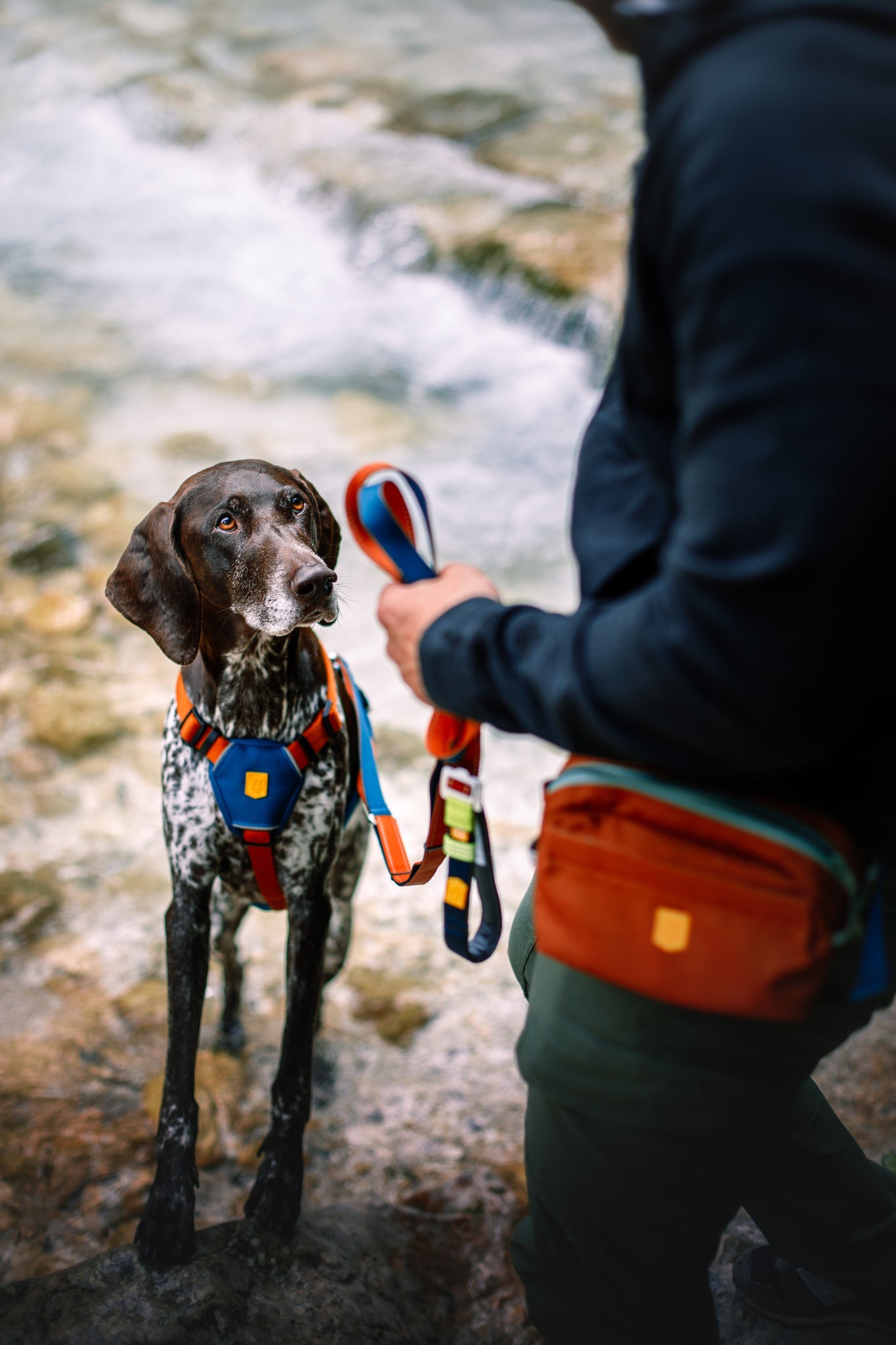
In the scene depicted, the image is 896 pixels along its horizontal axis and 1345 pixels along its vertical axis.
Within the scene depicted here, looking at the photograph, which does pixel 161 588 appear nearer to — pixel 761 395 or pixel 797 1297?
pixel 761 395

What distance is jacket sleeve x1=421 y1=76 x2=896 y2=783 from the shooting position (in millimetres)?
846

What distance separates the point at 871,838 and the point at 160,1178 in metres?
1.55

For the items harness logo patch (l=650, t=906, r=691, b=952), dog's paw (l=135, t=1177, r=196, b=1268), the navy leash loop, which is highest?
harness logo patch (l=650, t=906, r=691, b=952)

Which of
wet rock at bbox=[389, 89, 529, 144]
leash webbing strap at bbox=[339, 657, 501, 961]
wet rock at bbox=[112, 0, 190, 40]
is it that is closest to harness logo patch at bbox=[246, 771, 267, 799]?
leash webbing strap at bbox=[339, 657, 501, 961]

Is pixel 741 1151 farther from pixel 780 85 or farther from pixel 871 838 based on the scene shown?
pixel 780 85

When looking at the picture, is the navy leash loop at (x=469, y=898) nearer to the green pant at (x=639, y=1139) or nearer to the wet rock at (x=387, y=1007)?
the green pant at (x=639, y=1139)

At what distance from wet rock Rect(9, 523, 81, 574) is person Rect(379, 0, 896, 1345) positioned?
432 cm

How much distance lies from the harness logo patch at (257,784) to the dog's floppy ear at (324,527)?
45 cm

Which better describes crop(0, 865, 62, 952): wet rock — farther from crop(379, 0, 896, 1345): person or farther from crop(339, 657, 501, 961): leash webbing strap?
crop(379, 0, 896, 1345): person

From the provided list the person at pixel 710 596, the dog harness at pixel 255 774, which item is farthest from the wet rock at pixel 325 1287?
the dog harness at pixel 255 774

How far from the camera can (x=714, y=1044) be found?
120 centimetres

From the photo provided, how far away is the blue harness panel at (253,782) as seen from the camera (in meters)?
1.98

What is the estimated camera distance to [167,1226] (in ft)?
6.15

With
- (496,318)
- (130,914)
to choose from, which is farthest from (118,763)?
(496,318)
